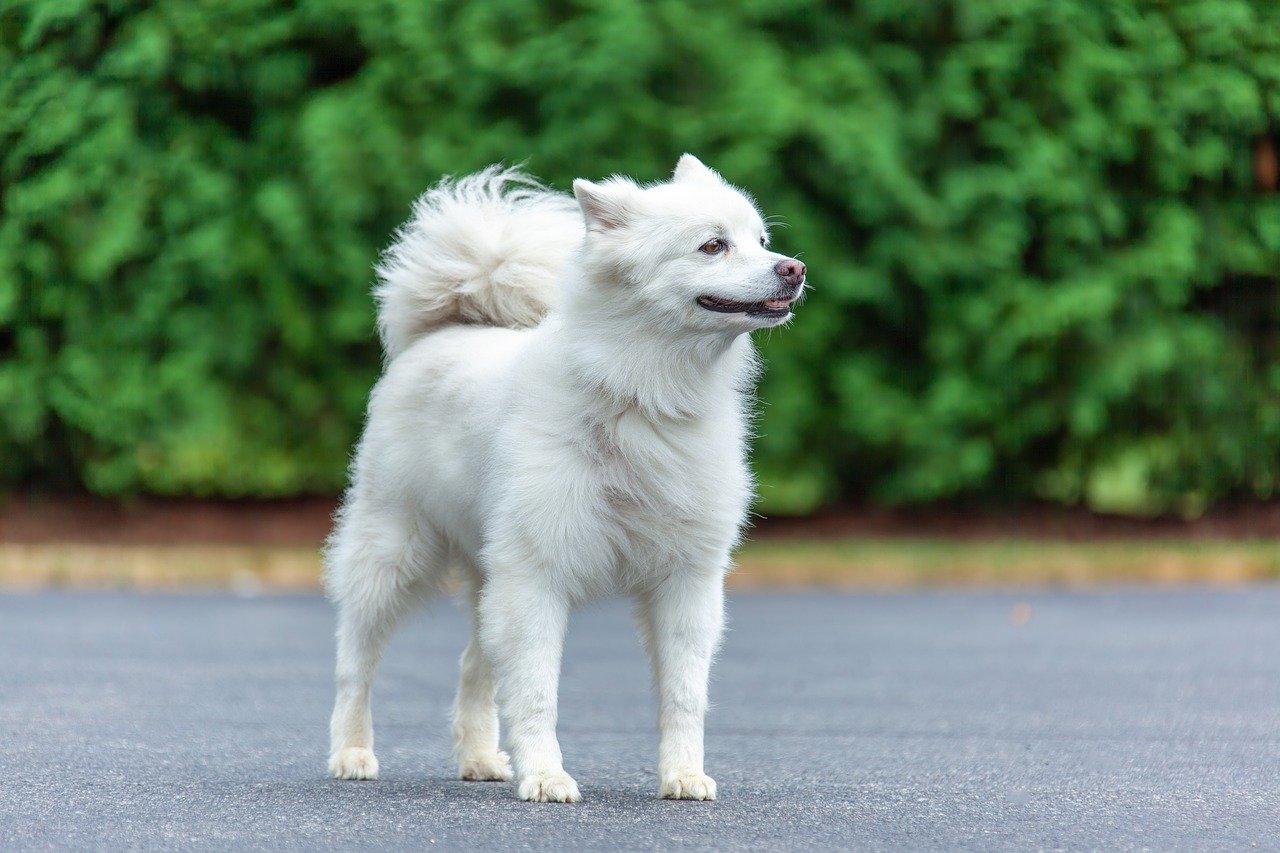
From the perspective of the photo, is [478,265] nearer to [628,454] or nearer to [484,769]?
[628,454]

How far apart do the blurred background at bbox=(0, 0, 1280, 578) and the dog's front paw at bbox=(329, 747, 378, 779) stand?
7.31 meters

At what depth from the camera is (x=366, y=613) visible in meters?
6.06

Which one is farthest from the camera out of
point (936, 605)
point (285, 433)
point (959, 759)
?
point (285, 433)

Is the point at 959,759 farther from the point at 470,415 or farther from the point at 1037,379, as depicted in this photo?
the point at 1037,379

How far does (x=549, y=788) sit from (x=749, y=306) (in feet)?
4.95

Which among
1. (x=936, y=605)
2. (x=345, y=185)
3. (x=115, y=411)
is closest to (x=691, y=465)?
(x=936, y=605)

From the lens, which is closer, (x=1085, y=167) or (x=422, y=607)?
(x=422, y=607)

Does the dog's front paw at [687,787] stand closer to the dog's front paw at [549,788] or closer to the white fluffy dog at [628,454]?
the white fluffy dog at [628,454]

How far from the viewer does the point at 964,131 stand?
1363cm

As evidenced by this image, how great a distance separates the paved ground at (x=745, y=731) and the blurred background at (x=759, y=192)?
226 cm

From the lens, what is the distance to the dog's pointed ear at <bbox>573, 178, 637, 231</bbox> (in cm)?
548

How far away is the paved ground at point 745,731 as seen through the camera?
4.90 metres

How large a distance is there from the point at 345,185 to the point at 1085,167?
5.37 meters

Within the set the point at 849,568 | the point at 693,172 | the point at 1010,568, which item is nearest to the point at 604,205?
the point at 693,172
